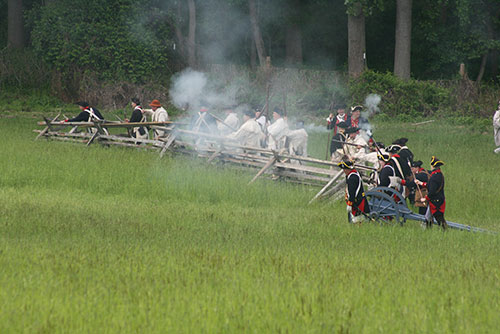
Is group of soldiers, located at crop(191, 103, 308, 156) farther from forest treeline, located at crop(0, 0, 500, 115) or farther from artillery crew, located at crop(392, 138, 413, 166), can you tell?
forest treeline, located at crop(0, 0, 500, 115)

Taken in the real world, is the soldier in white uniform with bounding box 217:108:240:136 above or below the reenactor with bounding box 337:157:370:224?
below

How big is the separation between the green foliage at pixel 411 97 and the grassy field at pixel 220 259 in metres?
15.5

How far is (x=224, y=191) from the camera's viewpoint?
54.5 ft

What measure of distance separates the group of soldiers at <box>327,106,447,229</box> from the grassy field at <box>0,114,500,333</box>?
1.54 ft

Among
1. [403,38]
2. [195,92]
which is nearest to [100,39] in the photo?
[195,92]

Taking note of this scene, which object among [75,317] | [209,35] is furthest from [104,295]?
[209,35]

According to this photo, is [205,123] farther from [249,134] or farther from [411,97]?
[411,97]

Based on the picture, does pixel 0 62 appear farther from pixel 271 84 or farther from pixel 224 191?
pixel 224 191

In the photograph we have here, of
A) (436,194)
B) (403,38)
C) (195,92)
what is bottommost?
(195,92)

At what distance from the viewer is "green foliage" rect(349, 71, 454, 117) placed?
33.4 metres

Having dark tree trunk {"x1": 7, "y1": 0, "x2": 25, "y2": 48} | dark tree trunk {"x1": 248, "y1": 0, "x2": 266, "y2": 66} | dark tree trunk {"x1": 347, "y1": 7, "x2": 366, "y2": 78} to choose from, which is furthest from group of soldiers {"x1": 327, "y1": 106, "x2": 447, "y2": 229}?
dark tree trunk {"x1": 7, "y1": 0, "x2": 25, "y2": 48}

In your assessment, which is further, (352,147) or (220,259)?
(352,147)

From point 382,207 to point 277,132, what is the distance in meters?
7.99

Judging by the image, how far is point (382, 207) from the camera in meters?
13.3
